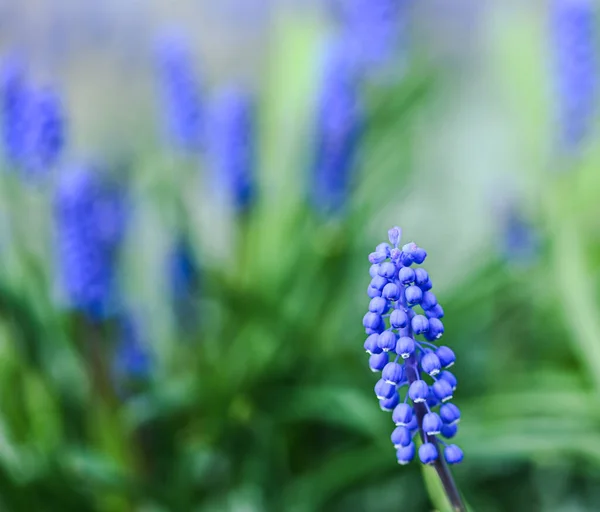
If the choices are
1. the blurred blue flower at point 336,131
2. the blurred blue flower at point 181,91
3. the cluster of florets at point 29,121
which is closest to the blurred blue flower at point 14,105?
the cluster of florets at point 29,121

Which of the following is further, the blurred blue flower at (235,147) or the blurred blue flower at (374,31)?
the blurred blue flower at (374,31)

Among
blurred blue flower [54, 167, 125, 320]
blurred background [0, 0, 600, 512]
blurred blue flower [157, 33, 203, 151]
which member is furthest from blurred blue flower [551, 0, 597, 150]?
blurred blue flower [54, 167, 125, 320]

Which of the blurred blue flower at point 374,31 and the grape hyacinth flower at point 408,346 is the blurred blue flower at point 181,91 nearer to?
the blurred blue flower at point 374,31

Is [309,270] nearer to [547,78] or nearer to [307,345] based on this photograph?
[307,345]

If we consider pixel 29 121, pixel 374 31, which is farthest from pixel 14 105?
pixel 374 31

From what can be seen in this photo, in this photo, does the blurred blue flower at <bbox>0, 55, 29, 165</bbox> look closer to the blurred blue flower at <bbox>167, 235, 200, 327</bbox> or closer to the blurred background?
the blurred background

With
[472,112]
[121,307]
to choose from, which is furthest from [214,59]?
[121,307]

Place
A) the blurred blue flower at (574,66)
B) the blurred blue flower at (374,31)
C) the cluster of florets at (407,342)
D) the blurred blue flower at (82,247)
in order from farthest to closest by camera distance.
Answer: the blurred blue flower at (374,31)
the blurred blue flower at (574,66)
the blurred blue flower at (82,247)
the cluster of florets at (407,342)
